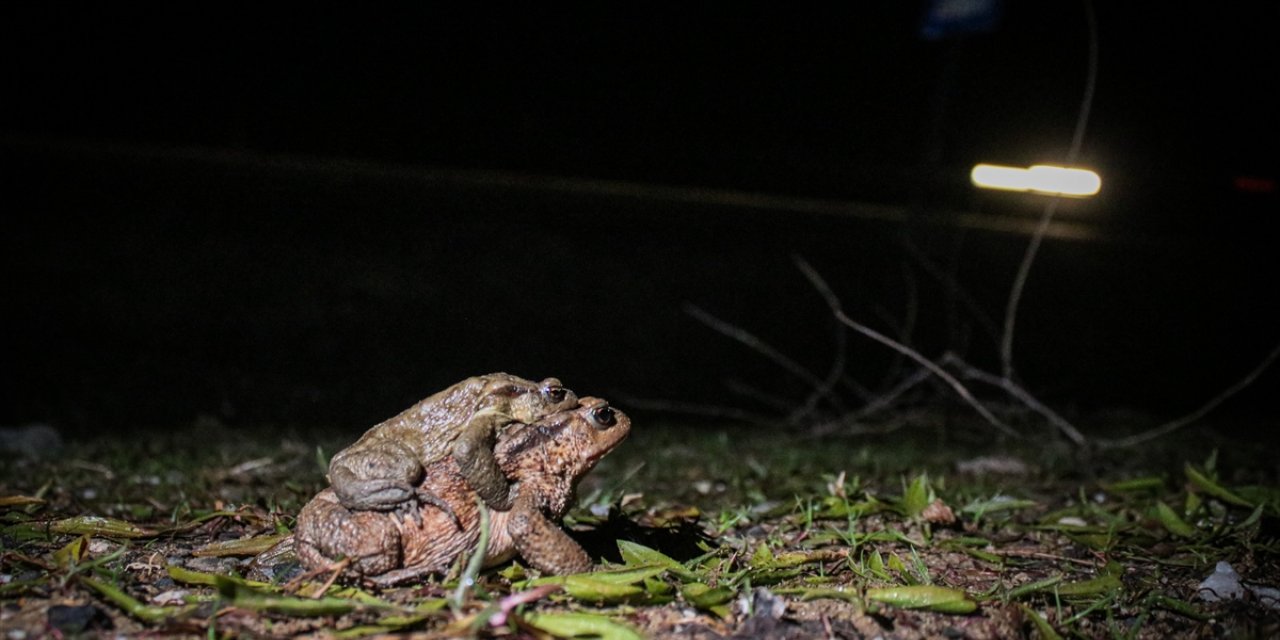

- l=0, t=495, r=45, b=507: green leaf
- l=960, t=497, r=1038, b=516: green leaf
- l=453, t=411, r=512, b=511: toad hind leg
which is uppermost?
l=453, t=411, r=512, b=511: toad hind leg

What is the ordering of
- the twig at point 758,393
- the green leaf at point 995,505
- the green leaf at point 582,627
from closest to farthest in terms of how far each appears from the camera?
the green leaf at point 582,627, the green leaf at point 995,505, the twig at point 758,393

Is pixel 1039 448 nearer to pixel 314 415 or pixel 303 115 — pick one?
pixel 314 415

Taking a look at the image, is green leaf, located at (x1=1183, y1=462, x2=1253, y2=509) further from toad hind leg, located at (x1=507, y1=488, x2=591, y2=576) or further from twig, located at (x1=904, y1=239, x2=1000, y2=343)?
toad hind leg, located at (x1=507, y1=488, x2=591, y2=576)

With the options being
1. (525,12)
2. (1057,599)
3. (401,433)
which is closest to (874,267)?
(525,12)

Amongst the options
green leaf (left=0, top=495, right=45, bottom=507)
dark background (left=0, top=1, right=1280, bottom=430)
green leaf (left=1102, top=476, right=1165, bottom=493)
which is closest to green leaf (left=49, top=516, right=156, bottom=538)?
green leaf (left=0, top=495, right=45, bottom=507)

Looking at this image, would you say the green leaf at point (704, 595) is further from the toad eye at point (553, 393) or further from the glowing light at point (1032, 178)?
the glowing light at point (1032, 178)

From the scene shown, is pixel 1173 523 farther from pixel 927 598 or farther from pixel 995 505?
pixel 927 598

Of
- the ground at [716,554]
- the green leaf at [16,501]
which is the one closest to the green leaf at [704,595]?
the ground at [716,554]
